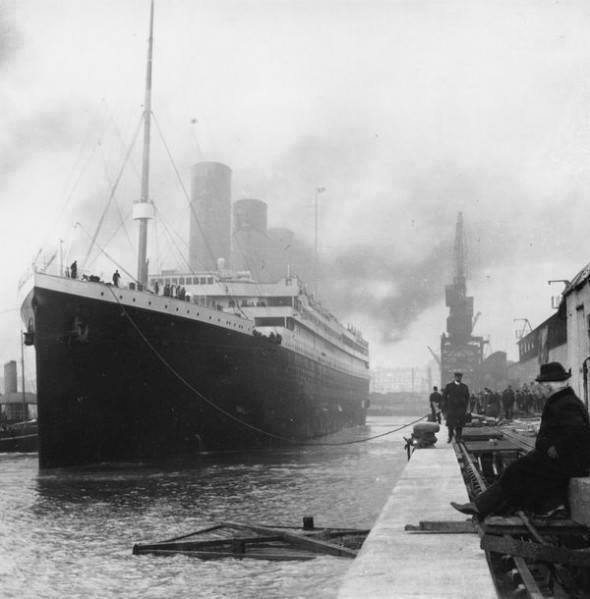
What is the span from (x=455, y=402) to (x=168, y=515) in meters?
5.92

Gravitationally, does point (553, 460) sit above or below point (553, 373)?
below

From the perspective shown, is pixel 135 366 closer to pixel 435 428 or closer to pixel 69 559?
pixel 435 428

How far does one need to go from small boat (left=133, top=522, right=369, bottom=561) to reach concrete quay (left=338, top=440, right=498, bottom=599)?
49.7 inches

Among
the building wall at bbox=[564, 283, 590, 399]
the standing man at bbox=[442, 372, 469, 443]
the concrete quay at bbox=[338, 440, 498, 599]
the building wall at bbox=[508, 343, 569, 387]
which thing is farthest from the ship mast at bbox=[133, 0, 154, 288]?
the concrete quay at bbox=[338, 440, 498, 599]

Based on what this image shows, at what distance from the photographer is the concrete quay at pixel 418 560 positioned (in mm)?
3615

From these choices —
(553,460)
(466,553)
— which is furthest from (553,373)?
(466,553)

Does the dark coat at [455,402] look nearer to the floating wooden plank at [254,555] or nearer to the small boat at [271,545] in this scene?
the small boat at [271,545]

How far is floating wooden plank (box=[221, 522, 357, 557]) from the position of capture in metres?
7.80

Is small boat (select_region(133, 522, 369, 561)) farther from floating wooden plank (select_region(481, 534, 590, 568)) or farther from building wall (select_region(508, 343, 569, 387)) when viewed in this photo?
building wall (select_region(508, 343, 569, 387))

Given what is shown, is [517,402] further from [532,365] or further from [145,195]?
[145,195]

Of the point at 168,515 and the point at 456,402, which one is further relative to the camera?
the point at 456,402

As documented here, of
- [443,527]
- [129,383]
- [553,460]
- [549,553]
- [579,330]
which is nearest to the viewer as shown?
[549,553]

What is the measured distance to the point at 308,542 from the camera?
26.7ft

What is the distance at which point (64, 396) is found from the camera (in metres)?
19.1
